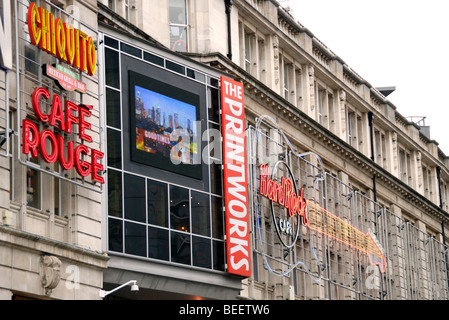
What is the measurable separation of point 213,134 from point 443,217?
41.8 m

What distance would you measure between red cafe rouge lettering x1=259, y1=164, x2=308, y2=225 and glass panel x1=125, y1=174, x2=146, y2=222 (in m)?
9.54

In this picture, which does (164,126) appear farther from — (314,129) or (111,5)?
(314,129)

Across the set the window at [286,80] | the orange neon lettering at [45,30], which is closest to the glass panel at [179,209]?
the orange neon lettering at [45,30]

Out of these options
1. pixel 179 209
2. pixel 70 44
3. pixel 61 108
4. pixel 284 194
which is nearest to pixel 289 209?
pixel 284 194

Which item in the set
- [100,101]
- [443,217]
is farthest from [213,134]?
Result: [443,217]

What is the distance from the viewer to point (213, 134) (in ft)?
149

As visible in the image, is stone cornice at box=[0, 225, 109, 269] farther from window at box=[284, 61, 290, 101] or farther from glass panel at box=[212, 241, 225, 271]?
window at box=[284, 61, 290, 101]

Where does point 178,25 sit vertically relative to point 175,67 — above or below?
above

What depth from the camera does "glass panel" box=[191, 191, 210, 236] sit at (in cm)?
4297

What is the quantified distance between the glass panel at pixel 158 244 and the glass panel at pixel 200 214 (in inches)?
86.4

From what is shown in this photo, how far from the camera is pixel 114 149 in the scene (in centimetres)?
3934

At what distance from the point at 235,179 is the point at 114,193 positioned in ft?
27.6
